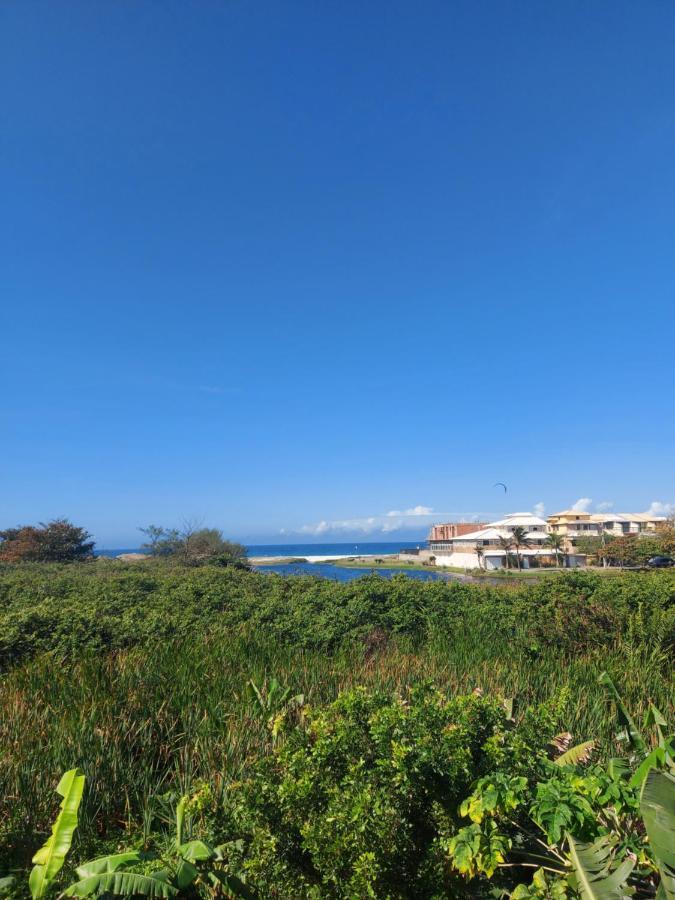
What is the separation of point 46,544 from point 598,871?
35.0 meters

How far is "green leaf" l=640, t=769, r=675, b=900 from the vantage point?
1832 millimetres

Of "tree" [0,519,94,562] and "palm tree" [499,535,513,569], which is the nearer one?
"tree" [0,519,94,562]

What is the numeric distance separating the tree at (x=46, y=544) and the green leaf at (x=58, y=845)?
30542mm

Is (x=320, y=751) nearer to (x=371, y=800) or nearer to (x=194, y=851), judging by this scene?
(x=371, y=800)

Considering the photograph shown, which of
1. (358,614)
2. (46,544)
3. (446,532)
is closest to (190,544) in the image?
(46,544)

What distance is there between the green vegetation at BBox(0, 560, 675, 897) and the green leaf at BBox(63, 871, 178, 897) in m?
0.01

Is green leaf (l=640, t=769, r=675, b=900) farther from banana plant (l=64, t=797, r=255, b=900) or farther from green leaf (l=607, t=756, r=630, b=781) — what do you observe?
banana plant (l=64, t=797, r=255, b=900)

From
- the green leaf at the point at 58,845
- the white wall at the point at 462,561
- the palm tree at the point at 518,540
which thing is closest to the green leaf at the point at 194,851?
the green leaf at the point at 58,845

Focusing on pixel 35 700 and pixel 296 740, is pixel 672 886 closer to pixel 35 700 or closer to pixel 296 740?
pixel 296 740

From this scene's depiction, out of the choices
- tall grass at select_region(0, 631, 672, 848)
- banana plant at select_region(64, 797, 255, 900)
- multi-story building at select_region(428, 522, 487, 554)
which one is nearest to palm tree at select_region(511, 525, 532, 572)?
multi-story building at select_region(428, 522, 487, 554)

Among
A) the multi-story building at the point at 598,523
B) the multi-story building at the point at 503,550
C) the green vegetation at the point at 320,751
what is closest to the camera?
the green vegetation at the point at 320,751

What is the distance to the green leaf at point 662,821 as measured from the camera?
1832mm

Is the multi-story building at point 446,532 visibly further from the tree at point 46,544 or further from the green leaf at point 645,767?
the green leaf at point 645,767

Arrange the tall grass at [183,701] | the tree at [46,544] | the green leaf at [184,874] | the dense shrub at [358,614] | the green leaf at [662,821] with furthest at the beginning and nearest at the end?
the tree at [46,544] → the dense shrub at [358,614] → the tall grass at [183,701] → the green leaf at [184,874] → the green leaf at [662,821]
